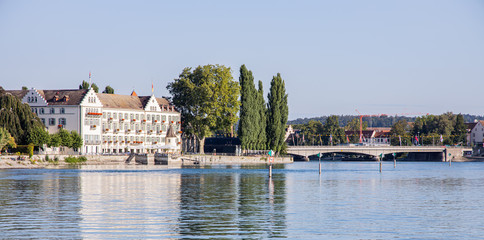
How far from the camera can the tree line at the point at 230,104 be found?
495 feet

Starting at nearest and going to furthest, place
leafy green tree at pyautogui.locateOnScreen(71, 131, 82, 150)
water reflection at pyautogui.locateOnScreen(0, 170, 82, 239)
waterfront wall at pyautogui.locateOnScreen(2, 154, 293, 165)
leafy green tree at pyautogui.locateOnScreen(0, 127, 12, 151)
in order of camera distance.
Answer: water reflection at pyautogui.locateOnScreen(0, 170, 82, 239)
leafy green tree at pyautogui.locateOnScreen(0, 127, 12, 151)
waterfront wall at pyautogui.locateOnScreen(2, 154, 293, 165)
leafy green tree at pyautogui.locateOnScreen(71, 131, 82, 150)

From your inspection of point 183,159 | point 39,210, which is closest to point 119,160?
point 183,159

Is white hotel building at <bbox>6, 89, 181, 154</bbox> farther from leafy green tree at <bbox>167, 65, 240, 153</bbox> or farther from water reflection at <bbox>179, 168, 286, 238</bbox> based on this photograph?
water reflection at <bbox>179, 168, 286, 238</bbox>

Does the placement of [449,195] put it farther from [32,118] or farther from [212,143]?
[212,143]

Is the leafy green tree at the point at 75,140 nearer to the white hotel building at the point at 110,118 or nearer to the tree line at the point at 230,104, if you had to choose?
the white hotel building at the point at 110,118

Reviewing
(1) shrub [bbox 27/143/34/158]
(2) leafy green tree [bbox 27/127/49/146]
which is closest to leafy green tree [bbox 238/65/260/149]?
(2) leafy green tree [bbox 27/127/49/146]

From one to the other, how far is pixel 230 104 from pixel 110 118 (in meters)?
24.5

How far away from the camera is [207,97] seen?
5955 inches

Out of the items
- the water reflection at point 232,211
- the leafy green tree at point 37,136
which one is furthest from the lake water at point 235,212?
the leafy green tree at point 37,136

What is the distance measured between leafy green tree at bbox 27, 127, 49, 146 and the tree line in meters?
41.5

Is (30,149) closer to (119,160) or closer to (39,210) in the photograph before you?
(119,160)

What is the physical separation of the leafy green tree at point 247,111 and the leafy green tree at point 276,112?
400 centimetres

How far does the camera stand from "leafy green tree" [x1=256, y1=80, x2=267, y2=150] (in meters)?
154

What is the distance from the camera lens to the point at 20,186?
217ft
